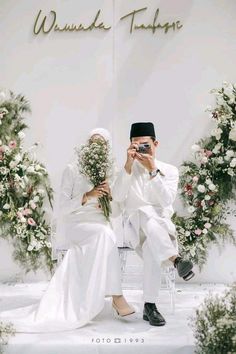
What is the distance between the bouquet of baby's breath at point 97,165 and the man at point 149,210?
0.13m

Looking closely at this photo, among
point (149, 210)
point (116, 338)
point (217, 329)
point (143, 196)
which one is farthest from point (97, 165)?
point (217, 329)

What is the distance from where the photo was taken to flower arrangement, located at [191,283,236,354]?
11.0 ft

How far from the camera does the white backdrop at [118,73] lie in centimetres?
659

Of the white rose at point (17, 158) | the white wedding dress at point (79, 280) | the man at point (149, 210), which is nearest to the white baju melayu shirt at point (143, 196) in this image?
the man at point (149, 210)

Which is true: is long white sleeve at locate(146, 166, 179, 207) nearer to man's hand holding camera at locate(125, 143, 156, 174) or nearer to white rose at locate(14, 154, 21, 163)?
man's hand holding camera at locate(125, 143, 156, 174)

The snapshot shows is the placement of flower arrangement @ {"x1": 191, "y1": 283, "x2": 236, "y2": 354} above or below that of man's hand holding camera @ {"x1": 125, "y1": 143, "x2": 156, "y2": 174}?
below

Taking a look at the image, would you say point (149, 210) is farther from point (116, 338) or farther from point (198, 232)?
point (198, 232)

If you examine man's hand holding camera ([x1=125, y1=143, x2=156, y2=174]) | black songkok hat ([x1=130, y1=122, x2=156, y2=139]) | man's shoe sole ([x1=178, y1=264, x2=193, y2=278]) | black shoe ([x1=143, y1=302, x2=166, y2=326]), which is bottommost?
black shoe ([x1=143, y1=302, x2=166, y2=326])

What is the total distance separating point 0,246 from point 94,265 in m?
2.33

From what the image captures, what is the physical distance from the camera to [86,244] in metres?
4.84

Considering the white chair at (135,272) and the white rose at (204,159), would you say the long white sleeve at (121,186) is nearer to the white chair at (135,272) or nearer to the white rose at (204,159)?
the white chair at (135,272)

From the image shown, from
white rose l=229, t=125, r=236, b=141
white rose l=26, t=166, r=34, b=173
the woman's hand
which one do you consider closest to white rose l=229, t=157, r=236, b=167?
white rose l=229, t=125, r=236, b=141

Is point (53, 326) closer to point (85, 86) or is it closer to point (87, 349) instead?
point (87, 349)

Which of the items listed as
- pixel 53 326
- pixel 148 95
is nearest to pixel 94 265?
pixel 53 326
